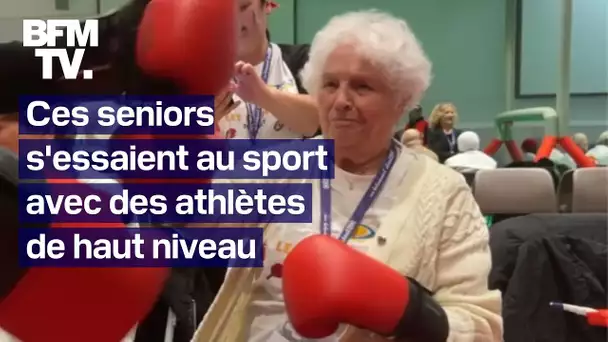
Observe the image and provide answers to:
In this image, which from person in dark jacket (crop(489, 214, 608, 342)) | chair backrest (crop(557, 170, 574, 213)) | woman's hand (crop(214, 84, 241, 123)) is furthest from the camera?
chair backrest (crop(557, 170, 574, 213))

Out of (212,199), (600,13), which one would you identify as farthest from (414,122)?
(212,199)

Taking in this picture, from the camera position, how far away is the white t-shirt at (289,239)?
99 cm

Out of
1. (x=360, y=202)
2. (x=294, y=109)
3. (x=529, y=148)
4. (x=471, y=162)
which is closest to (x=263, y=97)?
(x=294, y=109)

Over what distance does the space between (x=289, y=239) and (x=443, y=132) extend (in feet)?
8.84

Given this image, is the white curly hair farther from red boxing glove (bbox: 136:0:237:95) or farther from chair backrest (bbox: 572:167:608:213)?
chair backrest (bbox: 572:167:608:213)

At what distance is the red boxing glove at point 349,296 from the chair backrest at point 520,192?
0.92 m

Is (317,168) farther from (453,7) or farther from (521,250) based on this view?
(453,7)

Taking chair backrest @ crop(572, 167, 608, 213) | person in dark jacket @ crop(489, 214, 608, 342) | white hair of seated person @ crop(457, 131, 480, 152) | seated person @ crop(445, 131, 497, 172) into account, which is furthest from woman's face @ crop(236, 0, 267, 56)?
white hair of seated person @ crop(457, 131, 480, 152)

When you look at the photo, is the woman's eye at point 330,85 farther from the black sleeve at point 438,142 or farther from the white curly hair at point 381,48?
the black sleeve at point 438,142

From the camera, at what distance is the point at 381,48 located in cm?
99

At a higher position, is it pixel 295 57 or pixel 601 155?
pixel 295 57

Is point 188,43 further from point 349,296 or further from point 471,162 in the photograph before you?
point 471,162

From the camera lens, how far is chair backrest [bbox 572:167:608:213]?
164 centimetres

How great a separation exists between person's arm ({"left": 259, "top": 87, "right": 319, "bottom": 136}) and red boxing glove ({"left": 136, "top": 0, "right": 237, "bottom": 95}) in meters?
0.31
